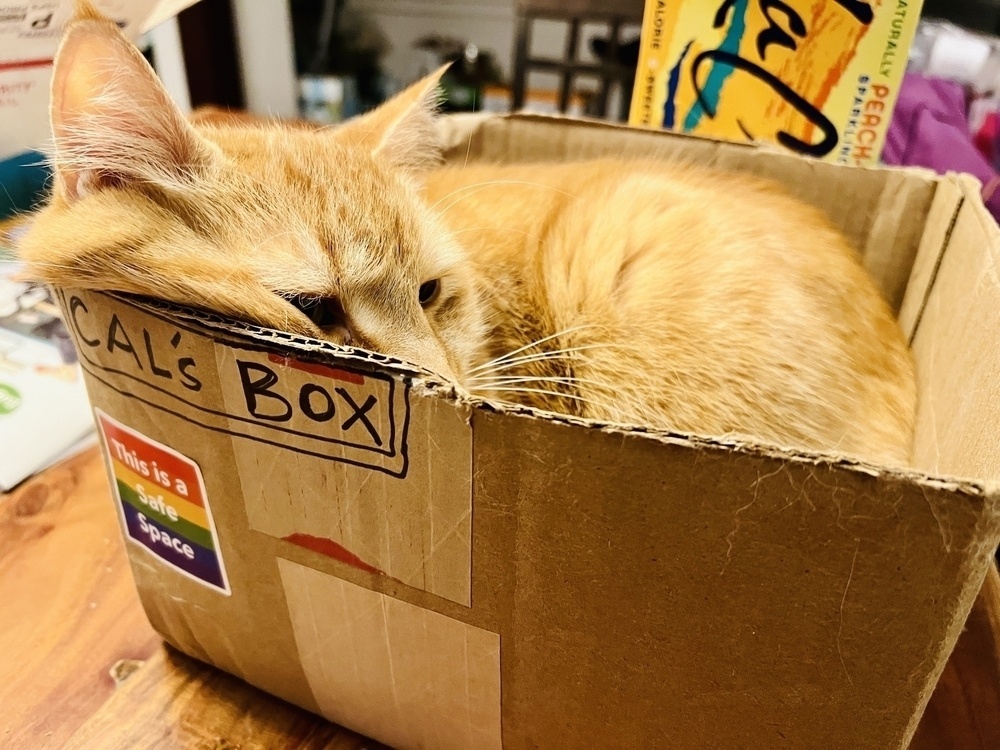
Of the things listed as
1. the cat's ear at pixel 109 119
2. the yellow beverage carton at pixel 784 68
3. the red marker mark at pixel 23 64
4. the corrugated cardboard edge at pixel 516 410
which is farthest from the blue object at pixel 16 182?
the yellow beverage carton at pixel 784 68

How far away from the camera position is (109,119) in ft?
1.94

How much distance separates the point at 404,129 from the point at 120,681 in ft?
2.31

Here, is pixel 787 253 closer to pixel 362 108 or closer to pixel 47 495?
pixel 47 495

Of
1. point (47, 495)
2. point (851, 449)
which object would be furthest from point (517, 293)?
point (47, 495)

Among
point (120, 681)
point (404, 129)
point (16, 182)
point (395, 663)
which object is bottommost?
point (120, 681)

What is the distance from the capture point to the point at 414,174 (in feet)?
3.25

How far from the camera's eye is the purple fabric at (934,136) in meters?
1.41

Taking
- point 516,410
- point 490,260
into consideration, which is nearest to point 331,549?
point 516,410

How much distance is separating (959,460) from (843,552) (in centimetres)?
26

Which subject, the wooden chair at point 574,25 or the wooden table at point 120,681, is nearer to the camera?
the wooden table at point 120,681

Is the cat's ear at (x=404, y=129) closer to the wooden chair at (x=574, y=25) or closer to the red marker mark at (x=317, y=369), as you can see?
the red marker mark at (x=317, y=369)

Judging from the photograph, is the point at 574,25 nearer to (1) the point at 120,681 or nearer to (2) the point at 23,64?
(2) the point at 23,64

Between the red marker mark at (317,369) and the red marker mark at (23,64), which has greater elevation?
the red marker mark at (23,64)

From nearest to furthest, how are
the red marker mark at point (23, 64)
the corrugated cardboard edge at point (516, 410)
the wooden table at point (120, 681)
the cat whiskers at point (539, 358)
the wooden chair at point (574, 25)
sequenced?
the corrugated cardboard edge at point (516, 410) → the wooden table at point (120, 681) → the cat whiskers at point (539, 358) → the red marker mark at point (23, 64) → the wooden chair at point (574, 25)
